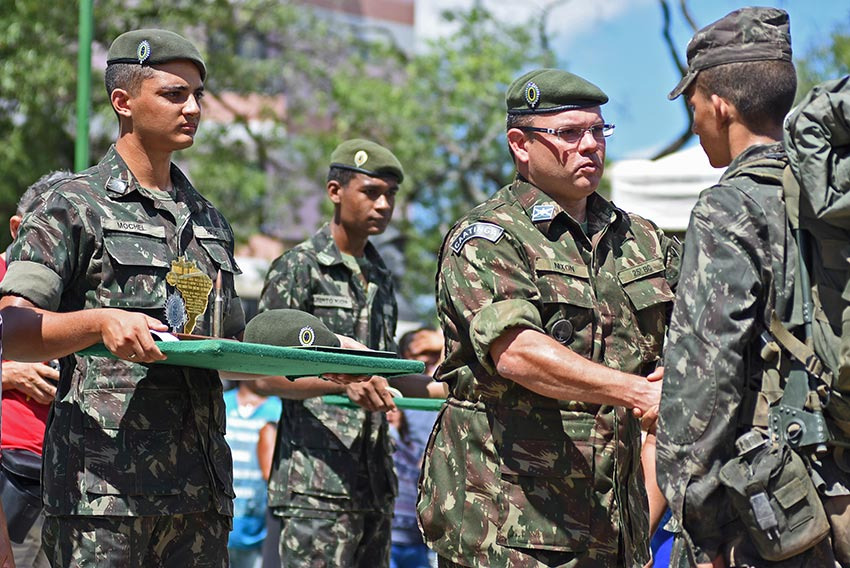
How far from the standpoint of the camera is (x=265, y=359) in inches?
154

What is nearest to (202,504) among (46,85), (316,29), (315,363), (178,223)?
(315,363)

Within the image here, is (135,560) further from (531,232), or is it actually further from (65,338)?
(531,232)

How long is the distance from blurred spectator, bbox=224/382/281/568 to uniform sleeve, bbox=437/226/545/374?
17.2 feet

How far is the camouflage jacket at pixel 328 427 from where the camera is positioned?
6270mm

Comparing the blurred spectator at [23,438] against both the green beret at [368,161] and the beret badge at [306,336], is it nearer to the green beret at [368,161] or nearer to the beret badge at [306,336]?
the green beret at [368,161]

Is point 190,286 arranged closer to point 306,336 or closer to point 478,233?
point 306,336

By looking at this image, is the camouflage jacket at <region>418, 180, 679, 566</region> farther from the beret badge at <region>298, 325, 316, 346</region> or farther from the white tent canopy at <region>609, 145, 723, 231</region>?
the white tent canopy at <region>609, 145, 723, 231</region>

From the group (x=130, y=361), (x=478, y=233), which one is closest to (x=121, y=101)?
(x=130, y=361)

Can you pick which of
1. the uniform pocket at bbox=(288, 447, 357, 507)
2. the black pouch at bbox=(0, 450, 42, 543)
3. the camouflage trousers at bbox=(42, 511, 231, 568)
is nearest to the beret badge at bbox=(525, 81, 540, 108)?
the camouflage trousers at bbox=(42, 511, 231, 568)

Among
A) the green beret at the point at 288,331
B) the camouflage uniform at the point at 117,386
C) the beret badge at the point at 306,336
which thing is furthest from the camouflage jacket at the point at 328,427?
the beret badge at the point at 306,336

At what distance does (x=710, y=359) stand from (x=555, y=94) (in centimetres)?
149

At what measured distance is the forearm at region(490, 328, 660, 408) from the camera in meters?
3.85

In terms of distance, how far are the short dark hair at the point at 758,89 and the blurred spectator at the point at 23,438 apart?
3184 mm

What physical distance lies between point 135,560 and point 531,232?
175cm
